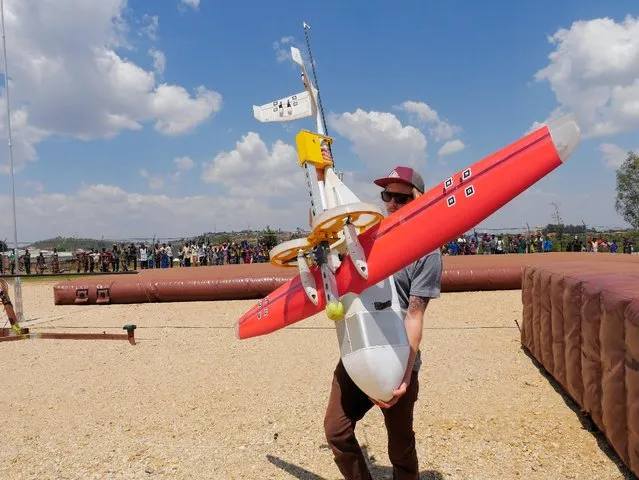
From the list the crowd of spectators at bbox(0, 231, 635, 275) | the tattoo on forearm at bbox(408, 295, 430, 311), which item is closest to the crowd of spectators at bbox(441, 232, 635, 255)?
the crowd of spectators at bbox(0, 231, 635, 275)

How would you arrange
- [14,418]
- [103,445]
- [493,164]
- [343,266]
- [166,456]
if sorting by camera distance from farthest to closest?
[14,418] < [103,445] < [166,456] < [343,266] < [493,164]

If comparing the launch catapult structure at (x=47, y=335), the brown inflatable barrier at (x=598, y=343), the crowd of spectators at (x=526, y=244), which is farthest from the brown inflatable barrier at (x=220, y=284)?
the crowd of spectators at (x=526, y=244)

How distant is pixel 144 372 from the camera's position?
6656 mm

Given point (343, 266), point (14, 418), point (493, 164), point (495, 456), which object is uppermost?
point (493, 164)

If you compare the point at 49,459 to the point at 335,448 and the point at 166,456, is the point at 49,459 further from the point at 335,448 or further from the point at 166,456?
the point at 335,448

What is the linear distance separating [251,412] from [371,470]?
1.70 meters

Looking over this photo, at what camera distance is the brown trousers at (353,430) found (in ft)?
8.45

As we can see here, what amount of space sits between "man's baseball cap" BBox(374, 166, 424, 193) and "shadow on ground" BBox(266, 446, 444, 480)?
2.15 metres

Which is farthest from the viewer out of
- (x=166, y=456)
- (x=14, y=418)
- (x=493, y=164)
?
(x=14, y=418)

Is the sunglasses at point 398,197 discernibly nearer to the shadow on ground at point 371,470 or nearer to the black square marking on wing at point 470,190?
the black square marking on wing at point 470,190

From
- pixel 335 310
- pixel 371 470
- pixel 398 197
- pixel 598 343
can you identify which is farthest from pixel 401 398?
pixel 598 343

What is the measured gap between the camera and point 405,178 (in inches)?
107

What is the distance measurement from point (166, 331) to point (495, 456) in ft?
23.3

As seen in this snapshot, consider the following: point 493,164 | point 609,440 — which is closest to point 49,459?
point 493,164
